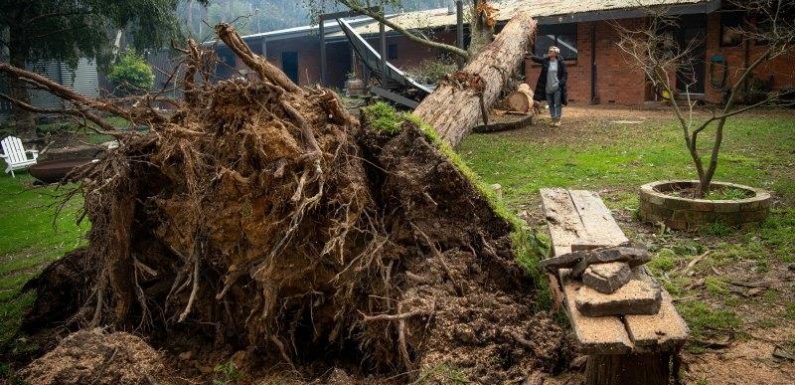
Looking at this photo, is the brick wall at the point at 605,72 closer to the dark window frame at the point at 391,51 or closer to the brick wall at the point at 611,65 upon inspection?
the brick wall at the point at 611,65

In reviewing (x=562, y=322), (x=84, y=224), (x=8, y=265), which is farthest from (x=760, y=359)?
(x=84, y=224)

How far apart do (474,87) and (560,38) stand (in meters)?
16.1

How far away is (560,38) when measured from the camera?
22484mm

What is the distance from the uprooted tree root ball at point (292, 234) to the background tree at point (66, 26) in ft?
43.0

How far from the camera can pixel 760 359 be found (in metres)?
3.44

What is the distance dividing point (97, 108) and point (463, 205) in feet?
9.31

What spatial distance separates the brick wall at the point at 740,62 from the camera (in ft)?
50.3

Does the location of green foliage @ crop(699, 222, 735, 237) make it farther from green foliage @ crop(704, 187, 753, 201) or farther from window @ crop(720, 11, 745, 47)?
window @ crop(720, 11, 745, 47)

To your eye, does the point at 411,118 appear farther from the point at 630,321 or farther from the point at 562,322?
the point at 630,321

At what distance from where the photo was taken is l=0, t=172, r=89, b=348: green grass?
5.19 m

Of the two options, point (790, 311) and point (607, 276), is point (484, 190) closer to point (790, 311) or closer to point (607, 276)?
point (607, 276)

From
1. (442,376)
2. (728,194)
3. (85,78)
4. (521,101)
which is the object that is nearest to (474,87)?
(728,194)

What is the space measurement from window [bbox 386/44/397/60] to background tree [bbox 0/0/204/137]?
8801mm

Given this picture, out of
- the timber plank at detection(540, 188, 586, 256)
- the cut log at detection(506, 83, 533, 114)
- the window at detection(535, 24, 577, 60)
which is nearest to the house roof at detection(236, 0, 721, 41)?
the window at detection(535, 24, 577, 60)
